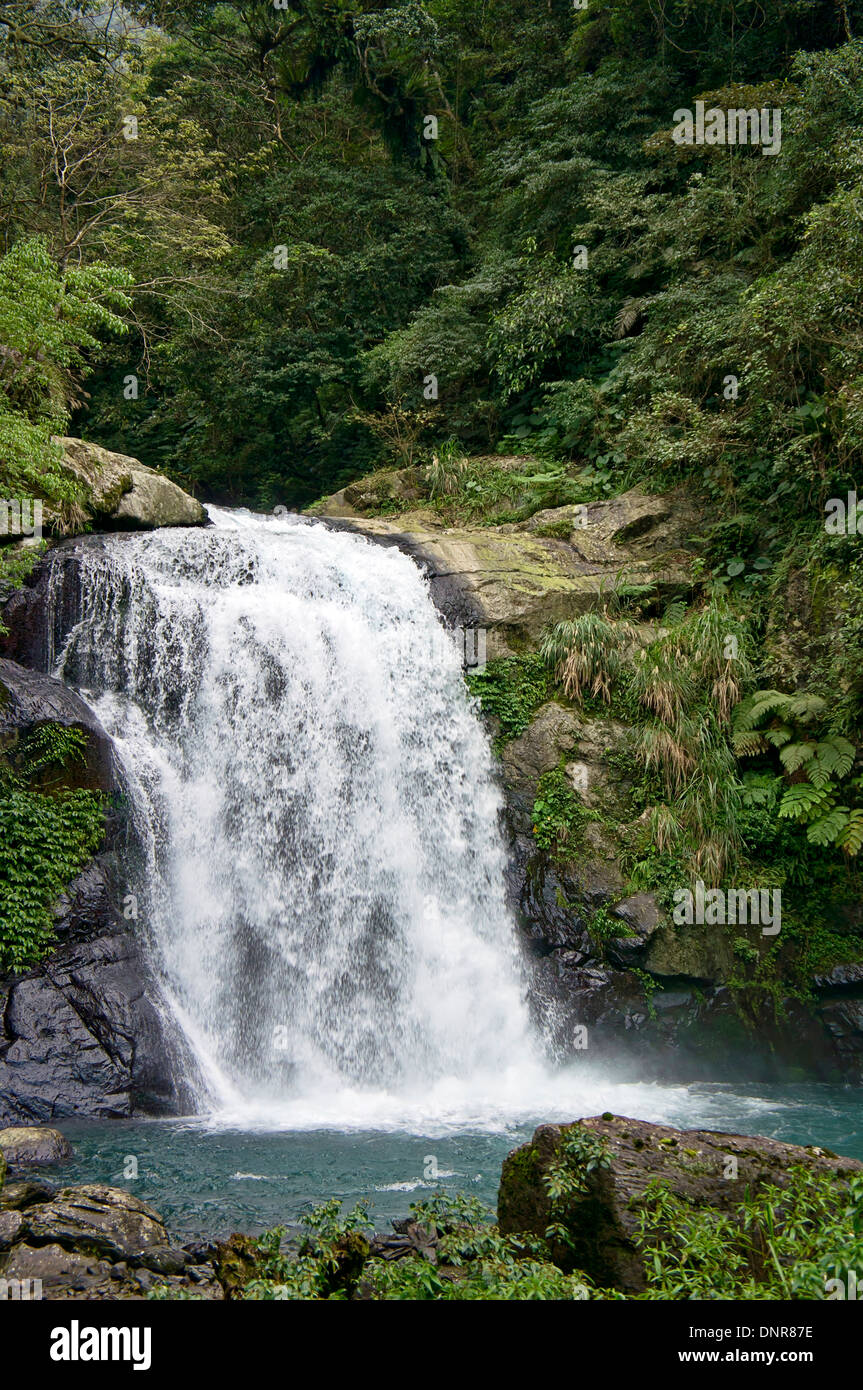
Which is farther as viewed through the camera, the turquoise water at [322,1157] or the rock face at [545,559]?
the rock face at [545,559]

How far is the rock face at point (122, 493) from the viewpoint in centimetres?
1180

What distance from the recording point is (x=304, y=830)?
32.4 ft

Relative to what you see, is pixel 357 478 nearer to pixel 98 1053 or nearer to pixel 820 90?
pixel 820 90

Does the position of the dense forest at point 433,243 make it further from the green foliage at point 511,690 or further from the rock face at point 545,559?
the green foliage at point 511,690

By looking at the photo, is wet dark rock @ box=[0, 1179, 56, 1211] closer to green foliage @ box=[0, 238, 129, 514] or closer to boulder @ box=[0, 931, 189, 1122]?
boulder @ box=[0, 931, 189, 1122]

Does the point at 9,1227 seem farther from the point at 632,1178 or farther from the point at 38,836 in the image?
the point at 38,836

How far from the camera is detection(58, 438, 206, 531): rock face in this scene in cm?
1180

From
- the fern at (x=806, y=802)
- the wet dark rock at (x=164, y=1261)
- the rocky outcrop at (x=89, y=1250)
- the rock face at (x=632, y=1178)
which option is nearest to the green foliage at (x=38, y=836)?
the rocky outcrop at (x=89, y=1250)

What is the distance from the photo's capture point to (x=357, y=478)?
1984 cm

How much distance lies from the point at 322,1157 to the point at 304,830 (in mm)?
3558

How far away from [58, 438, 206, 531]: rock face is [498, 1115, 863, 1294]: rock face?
967 centimetres

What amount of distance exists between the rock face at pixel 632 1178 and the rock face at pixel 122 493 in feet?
31.7
